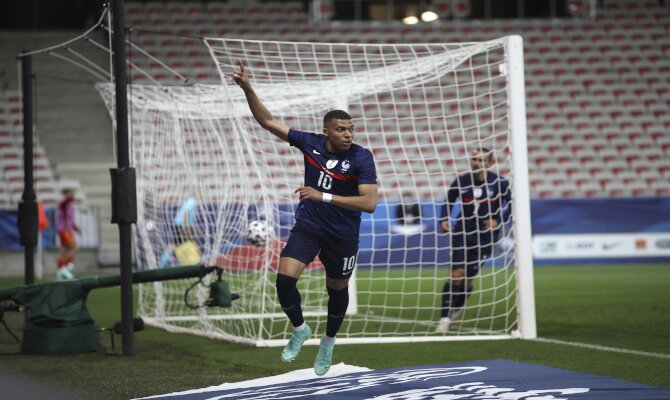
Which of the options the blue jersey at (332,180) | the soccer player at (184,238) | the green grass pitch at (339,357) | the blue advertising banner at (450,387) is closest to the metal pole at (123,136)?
the green grass pitch at (339,357)

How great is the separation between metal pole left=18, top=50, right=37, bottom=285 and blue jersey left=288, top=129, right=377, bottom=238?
4983 millimetres

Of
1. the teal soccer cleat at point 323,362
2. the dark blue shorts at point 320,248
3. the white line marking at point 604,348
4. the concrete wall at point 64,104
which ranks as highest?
the concrete wall at point 64,104

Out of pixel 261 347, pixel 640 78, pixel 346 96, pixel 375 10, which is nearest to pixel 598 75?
A: pixel 640 78

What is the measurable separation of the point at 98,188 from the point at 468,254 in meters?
15.2

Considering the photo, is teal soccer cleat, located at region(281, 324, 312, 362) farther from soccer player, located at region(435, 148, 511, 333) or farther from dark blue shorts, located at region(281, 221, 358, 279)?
soccer player, located at region(435, 148, 511, 333)

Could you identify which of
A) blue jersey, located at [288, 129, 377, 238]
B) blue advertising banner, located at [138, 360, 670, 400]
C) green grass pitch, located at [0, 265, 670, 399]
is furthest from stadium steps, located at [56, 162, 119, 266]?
blue advertising banner, located at [138, 360, 670, 400]

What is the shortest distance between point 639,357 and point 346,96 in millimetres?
4707

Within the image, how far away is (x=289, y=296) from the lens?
23.9 feet

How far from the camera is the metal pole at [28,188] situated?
36.9ft

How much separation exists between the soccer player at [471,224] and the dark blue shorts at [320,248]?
3.22 meters

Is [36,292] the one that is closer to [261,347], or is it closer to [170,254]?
[261,347]

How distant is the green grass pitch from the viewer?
7.39 meters

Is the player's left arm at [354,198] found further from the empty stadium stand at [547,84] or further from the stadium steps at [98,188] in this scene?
the empty stadium stand at [547,84]

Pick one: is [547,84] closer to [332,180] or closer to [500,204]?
[500,204]
